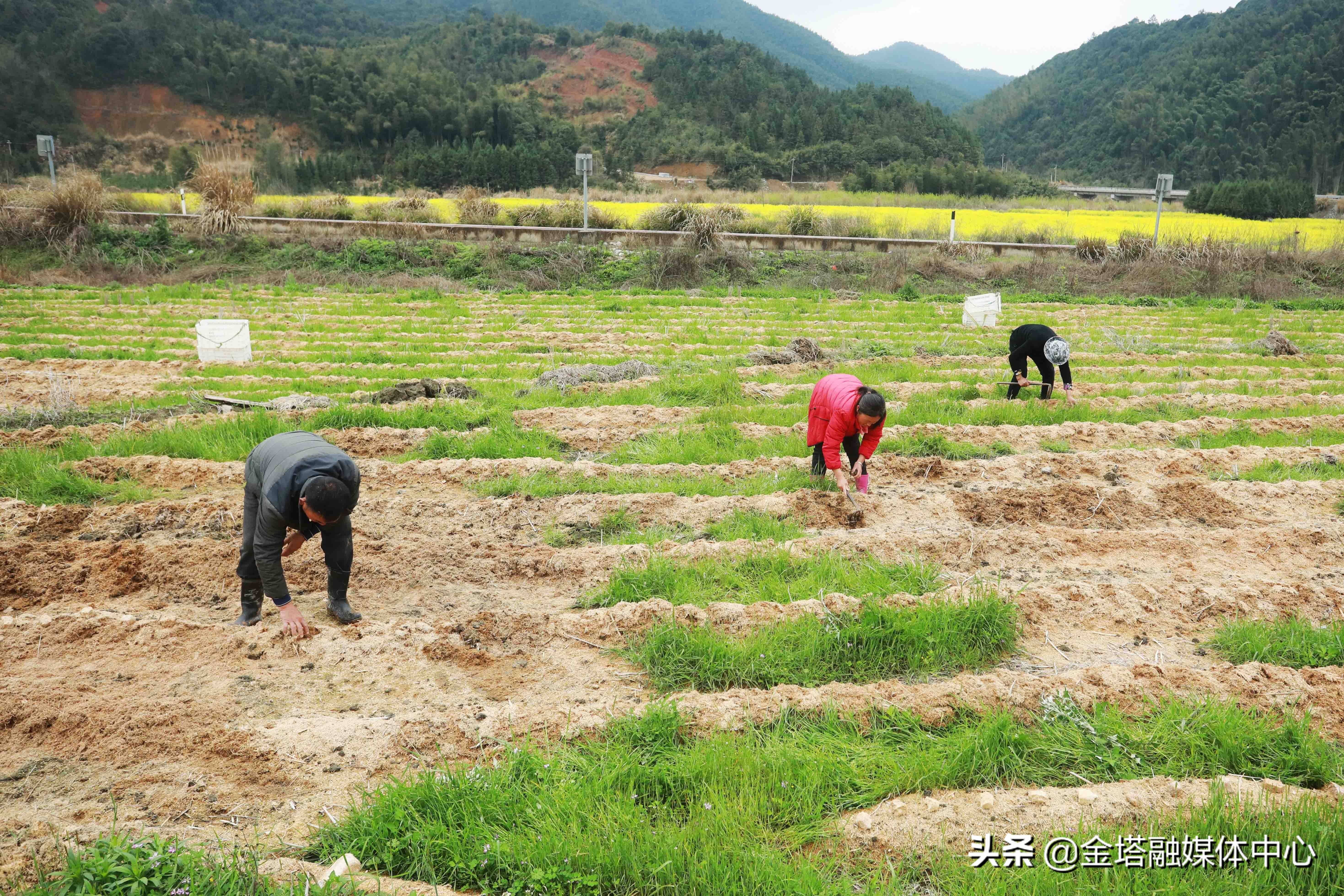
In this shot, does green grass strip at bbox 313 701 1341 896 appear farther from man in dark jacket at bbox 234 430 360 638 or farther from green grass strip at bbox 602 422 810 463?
green grass strip at bbox 602 422 810 463

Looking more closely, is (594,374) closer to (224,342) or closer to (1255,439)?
(224,342)

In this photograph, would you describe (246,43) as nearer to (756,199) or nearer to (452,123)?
(452,123)

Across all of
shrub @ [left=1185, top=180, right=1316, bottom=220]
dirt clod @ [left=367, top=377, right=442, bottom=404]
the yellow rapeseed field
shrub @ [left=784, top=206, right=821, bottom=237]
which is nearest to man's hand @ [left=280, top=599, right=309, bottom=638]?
dirt clod @ [left=367, top=377, right=442, bottom=404]

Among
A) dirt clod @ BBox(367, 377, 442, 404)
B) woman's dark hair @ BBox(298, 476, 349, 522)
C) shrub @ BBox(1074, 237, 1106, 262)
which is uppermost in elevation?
shrub @ BBox(1074, 237, 1106, 262)

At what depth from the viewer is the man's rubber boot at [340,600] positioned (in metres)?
4.58

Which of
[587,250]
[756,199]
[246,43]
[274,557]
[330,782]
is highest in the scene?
[246,43]

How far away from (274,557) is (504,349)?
805 centimetres

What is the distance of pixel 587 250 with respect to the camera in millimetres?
21578

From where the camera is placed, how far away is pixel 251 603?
464cm

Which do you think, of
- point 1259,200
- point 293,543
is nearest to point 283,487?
point 293,543

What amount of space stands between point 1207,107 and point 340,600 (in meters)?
75.3

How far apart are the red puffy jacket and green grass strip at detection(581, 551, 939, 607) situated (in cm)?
93

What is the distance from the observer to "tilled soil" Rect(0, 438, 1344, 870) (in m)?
3.42

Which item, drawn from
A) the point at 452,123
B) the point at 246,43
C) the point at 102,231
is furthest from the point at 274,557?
the point at 246,43
